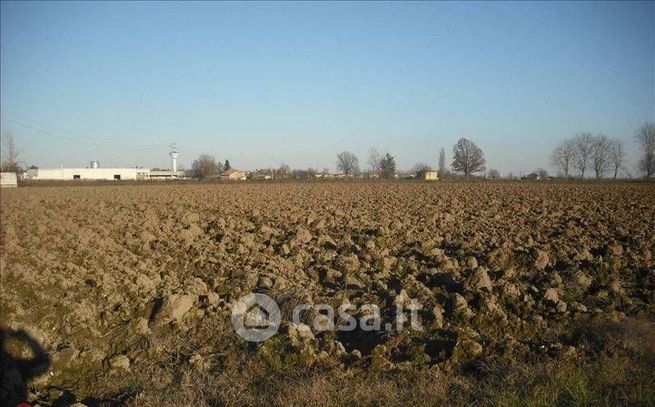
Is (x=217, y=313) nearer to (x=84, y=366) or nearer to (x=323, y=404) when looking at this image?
(x=84, y=366)

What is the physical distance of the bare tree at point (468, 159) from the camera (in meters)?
91.8

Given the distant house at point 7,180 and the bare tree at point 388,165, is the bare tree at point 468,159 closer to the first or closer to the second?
the bare tree at point 388,165

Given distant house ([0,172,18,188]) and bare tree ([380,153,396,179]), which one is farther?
bare tree ([380,153,396,179])

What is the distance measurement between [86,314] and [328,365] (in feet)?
12.6

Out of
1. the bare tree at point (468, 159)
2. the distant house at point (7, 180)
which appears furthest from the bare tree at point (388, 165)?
the distant house at point (7, 180)

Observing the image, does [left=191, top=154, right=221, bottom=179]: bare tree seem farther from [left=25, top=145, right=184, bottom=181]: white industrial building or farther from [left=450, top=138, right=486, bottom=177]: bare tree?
[left=450, top=138, right=486, bottom=177]: bare tree

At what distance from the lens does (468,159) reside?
302 ft

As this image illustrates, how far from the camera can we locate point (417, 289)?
7133 millimetres

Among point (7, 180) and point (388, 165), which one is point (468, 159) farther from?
point (7, 180)

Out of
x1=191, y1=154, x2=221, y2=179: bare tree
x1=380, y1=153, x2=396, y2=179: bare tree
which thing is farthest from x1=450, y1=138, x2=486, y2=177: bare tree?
x1=191, y1=154, x2=221, y2=179: bare tree

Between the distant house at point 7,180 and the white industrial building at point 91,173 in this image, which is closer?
the distant house at point 7,180

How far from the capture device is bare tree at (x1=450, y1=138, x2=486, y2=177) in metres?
91.8

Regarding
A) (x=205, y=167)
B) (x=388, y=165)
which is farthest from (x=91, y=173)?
(x=388, y=165)

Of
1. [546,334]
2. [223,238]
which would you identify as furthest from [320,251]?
[546,334]
